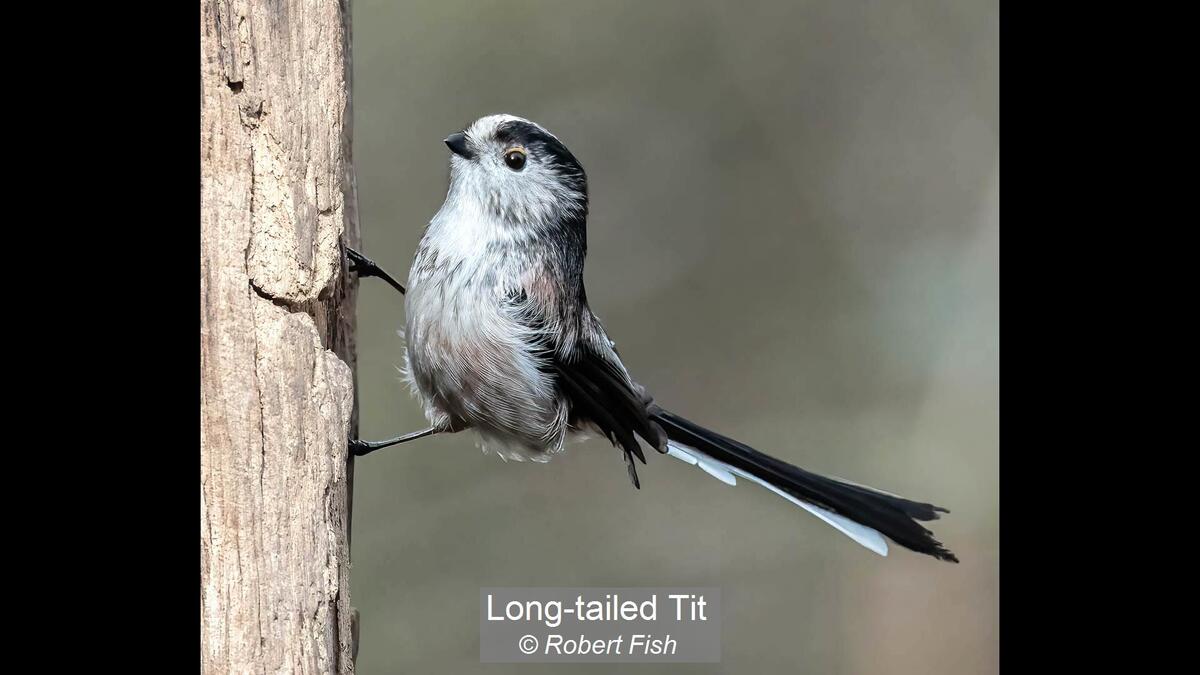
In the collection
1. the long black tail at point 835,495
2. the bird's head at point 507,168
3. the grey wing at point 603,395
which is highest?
the bird's head at point 507,168

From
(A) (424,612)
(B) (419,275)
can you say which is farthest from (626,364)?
(A) (424,612)

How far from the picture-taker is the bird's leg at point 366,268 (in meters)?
2.13

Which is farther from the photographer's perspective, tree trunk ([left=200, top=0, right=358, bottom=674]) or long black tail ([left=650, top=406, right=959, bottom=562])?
long black tail ([left=650, top=406, right=959, bottom=562])

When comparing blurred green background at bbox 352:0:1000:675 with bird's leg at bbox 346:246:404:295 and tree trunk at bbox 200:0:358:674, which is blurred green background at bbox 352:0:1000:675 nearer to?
bird's leg at bbox 346:246:404:295

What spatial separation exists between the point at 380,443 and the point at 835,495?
3.22 feet

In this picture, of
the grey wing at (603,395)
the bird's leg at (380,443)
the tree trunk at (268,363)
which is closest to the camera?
the tree trunk at (268,363)

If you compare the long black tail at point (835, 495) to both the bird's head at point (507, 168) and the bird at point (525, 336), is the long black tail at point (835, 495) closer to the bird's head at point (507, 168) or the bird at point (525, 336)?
the bird at point (525, 336)

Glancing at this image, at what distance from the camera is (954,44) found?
2281 millimetres

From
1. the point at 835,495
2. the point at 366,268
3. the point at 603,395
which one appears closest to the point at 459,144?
the point at 366,268

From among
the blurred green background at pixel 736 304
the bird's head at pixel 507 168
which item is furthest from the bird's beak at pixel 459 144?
the blurred green background at pixel 736 304

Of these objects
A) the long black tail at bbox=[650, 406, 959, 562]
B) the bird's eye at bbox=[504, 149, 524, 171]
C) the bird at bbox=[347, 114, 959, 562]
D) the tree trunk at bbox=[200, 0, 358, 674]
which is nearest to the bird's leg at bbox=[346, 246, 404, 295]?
the bird at bbox=[347, 114, 959, 562]

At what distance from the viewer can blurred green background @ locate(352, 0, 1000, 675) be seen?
224 cm

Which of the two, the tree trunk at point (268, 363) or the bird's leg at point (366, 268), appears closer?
the tree trunk at point (268, 363)

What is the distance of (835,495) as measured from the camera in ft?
7.57
